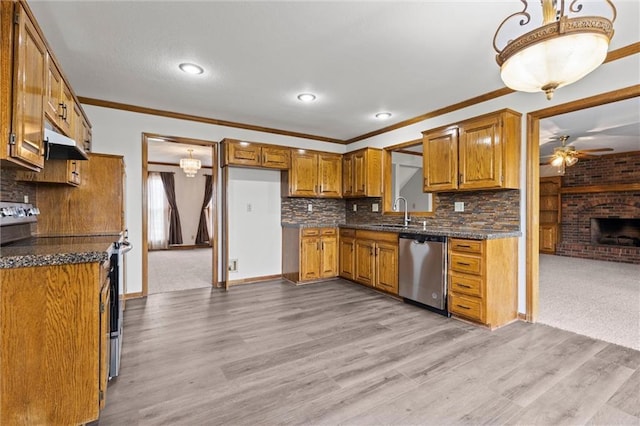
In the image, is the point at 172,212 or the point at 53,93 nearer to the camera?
the point at 53,93

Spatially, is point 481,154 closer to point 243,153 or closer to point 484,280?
point 484,280

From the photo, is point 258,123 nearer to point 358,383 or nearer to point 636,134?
point 358,383

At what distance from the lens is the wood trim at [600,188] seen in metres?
6.60

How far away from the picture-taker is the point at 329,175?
5.24 metres

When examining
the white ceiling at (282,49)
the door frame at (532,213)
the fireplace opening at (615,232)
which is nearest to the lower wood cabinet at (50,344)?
the white ceiling at (282,49)

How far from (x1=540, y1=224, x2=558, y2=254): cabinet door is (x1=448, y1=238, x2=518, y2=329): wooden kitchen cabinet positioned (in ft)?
19.9

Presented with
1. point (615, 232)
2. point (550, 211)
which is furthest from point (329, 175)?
point (615, 232)

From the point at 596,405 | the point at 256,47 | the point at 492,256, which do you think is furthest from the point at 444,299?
the point at 256,47

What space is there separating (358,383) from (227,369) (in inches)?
37.0

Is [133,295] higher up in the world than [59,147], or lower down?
lower down

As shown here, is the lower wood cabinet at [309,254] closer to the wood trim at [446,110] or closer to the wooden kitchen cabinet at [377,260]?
the wooden kitchen cabinet at [377,260]

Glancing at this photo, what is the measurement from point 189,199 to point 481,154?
8.12m

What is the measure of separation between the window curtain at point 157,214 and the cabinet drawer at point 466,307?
26.1 ft

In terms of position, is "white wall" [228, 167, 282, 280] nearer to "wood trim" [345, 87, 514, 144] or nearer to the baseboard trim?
the baseboard trim
